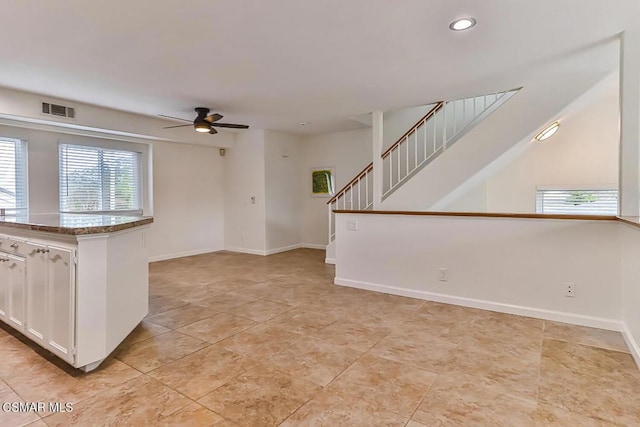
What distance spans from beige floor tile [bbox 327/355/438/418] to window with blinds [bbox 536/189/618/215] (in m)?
4.68

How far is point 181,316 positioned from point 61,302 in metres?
1.22

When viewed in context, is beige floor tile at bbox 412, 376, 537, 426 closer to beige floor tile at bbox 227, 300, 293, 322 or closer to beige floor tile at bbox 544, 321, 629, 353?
beige floor tile at bbox 544, 321, 629, 353

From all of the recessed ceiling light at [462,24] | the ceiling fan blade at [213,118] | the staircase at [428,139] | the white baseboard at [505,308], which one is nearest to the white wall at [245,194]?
the staircase at [428,139]

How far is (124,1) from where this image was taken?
86.2 inches

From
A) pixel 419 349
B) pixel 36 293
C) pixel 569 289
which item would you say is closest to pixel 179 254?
pixel 36 293

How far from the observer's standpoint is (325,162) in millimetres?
7293

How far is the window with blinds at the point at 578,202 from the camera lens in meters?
5.21

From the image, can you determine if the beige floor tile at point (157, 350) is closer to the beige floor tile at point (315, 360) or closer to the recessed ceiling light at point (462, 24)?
the beige floor tile at point (315, 360)

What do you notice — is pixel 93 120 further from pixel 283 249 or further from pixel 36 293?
pixel 283 249

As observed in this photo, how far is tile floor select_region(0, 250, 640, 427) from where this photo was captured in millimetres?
1804

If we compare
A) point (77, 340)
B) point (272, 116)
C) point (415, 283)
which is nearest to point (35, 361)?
point (77, 340)

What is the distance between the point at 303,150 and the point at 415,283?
4.53 metres

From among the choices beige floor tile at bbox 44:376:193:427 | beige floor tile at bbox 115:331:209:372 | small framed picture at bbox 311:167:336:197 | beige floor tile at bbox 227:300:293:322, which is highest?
small framed picture at bbox 311:167:336:197

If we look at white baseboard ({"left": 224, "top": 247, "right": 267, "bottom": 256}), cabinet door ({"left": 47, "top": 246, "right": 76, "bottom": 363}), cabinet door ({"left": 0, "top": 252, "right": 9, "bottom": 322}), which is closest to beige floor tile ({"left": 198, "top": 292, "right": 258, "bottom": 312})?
cabinet door ({"left": 47, "top": 246, "right": 76, "bottom": 363})
